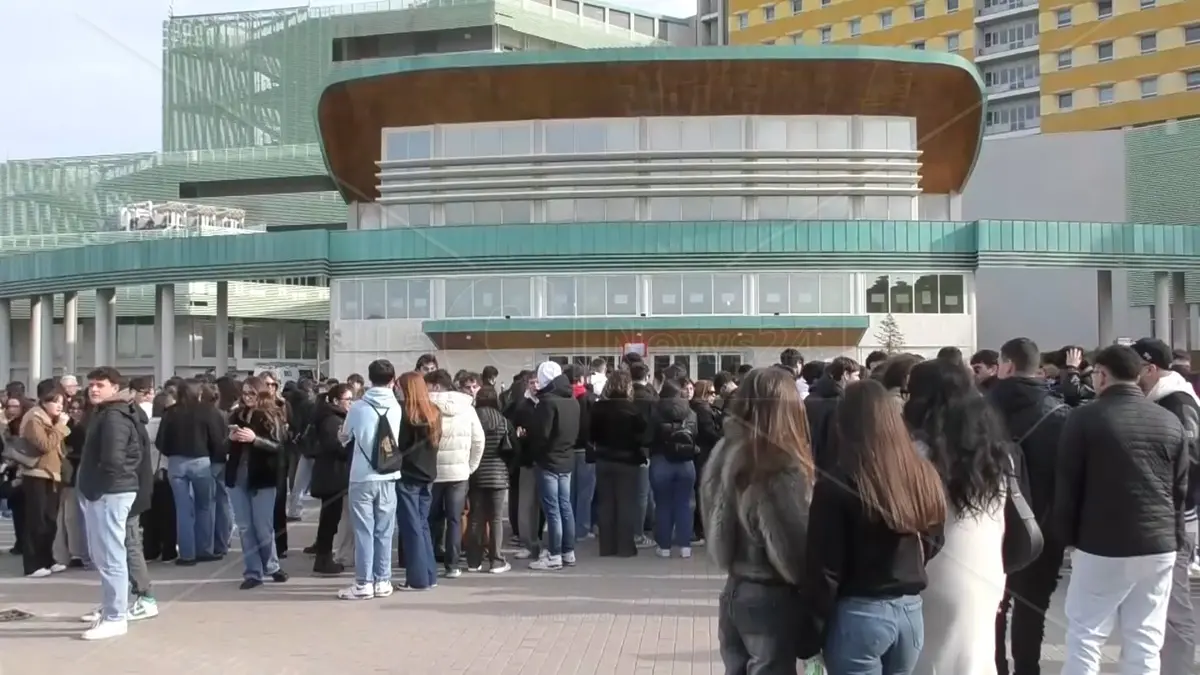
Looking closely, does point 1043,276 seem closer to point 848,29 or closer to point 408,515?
point 848,29

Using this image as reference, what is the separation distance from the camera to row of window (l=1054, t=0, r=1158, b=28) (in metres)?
66.3

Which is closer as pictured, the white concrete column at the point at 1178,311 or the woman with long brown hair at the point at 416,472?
the woman with long brown hair at the point at 416,472

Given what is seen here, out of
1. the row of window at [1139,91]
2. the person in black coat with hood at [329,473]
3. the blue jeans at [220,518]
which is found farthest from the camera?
the row of window at [1139,91]

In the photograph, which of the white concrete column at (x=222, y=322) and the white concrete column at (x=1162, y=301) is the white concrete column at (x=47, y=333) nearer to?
the white concrete column at (x=222, y=322)

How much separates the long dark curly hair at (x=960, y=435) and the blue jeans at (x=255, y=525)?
274 inches

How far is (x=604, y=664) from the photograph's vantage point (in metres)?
7.22

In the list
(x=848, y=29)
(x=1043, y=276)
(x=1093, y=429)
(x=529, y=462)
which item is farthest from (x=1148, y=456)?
(x=848, y=29)

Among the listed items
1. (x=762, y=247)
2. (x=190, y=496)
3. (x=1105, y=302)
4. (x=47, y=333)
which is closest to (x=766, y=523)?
(x=190, y=496)

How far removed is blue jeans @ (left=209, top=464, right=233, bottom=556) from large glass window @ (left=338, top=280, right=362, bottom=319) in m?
25.8

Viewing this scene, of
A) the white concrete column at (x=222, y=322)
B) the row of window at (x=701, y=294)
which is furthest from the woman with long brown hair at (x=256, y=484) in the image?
the white concrete column at (x=222, y=322)

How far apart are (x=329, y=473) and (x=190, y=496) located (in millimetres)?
1837

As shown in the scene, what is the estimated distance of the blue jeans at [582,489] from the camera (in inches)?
496

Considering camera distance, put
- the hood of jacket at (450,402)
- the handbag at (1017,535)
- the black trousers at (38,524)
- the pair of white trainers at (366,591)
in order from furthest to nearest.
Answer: the black trousers at (38,524) → the hood of jacket at (450,402) → the pair of white trainers at (366,591) → the handbag at (1017,535)

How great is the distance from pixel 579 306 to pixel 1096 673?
30.9 meters
